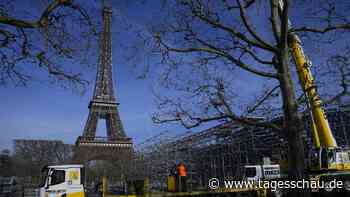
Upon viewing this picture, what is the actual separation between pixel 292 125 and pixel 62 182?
8930mm

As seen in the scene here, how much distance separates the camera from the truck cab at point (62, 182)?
1110 centimetres

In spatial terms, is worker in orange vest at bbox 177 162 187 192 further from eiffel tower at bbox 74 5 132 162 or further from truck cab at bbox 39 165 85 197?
eiffel tower at bbox 74 5 132 162

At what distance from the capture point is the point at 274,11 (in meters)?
6.44

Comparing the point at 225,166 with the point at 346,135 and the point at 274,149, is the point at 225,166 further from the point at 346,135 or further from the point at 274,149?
the point at 346,135

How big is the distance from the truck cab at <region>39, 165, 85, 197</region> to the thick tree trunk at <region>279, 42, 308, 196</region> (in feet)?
27.5

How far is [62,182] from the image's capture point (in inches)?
448

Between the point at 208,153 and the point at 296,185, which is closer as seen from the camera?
the point at 296,185

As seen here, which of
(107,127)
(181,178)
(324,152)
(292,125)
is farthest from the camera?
(107,127)

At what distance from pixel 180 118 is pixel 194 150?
2877 cm

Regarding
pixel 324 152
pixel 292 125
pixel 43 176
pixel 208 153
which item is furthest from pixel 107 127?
pixel 292 125

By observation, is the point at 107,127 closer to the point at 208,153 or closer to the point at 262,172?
the point at 208,153

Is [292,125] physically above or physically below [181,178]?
above

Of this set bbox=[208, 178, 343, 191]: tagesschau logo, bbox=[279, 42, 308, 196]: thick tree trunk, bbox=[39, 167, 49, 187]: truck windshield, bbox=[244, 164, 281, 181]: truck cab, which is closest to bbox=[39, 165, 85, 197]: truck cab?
bbox=[39, 167, 49, 187]: truck windshield

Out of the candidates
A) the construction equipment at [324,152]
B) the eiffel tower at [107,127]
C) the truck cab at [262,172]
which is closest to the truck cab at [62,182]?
the construction equipment at [324,152]
